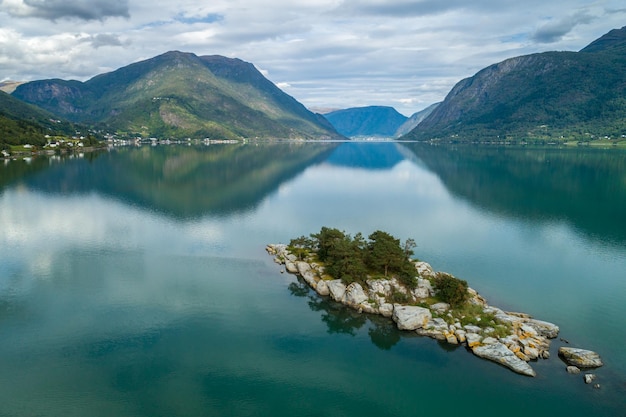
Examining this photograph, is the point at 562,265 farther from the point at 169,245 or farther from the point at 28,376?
the point at 28,376

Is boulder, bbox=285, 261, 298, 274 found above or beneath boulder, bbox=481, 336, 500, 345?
above

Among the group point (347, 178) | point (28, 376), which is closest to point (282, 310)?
point (28, 376)

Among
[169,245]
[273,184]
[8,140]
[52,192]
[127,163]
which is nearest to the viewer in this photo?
[169,245]

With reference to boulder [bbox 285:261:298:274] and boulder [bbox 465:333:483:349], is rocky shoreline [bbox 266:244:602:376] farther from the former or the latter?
boulder [bbox 285:261:298:274]

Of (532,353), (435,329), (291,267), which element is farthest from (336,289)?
(532,353)

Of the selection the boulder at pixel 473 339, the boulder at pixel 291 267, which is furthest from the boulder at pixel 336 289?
the boulder at pixel 473 339

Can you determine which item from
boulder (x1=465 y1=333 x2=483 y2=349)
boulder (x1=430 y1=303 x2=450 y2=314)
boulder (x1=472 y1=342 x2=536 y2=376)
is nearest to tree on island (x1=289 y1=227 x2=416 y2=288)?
boulder (x1=430 y1=303 x2=450 y2=314)

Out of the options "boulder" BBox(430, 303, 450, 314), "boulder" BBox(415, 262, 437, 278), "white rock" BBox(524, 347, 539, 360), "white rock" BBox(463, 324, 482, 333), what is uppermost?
"boulder" BBox(415, 262, 437, 278)
